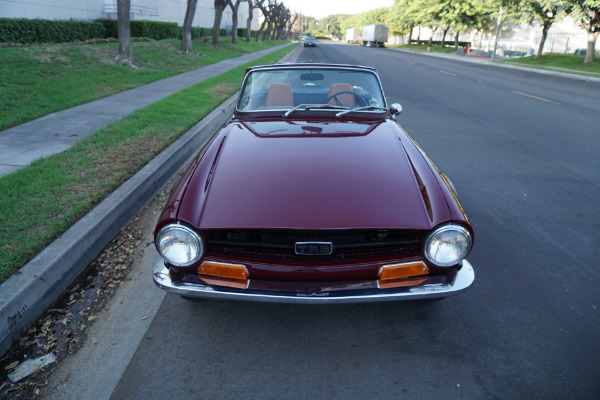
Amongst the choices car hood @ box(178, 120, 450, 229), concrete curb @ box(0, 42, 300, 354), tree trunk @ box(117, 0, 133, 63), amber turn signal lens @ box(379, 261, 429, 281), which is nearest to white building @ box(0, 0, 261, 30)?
tree trunk @ box(117, 0, 133, 63)

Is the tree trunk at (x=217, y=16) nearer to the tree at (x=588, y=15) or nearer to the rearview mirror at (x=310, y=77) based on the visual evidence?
the tree at (x=588, y=15)

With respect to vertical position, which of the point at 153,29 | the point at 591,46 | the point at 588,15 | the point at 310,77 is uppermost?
the point at 588,15

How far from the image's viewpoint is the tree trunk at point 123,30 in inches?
549

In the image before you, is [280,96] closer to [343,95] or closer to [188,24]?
[343,95]

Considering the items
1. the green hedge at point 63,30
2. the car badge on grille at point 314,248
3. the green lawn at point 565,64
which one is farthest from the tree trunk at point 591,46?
the car badge on grille at point 314,248

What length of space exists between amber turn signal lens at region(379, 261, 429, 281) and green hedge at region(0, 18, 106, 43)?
15826 mm

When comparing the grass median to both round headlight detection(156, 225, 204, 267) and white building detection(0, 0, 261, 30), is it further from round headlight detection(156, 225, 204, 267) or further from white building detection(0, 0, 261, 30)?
white building detection(0, 0, 261, 30)

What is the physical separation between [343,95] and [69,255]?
2.79 meters

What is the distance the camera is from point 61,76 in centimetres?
1099

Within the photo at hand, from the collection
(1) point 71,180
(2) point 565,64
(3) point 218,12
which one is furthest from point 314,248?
(2) point 565,64

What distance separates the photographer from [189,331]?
2680 mm

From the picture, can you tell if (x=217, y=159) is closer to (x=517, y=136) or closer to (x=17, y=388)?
(x=17, y=388)

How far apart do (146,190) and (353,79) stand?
2.57 m

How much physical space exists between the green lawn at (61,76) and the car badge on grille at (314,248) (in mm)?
6577
